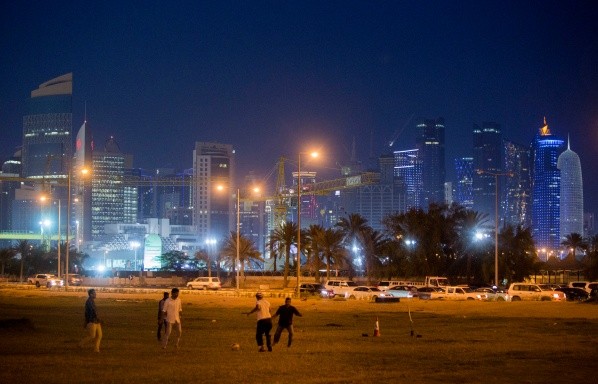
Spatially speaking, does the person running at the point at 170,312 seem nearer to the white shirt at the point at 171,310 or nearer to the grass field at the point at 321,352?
the white shirt at the point at 171,310

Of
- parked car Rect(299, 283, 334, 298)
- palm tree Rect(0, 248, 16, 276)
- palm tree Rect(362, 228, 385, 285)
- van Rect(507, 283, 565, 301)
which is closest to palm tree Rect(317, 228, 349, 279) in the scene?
palm tree Rect(362, 228, 385, 285)

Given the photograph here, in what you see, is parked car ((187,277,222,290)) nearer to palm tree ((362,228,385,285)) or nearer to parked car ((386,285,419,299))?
palm tree ((362,228,385,285))

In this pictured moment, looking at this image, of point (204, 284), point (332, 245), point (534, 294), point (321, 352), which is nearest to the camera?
point (321, 352)

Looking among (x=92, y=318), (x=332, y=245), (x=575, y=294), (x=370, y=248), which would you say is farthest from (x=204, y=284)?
(x=92, y=318)

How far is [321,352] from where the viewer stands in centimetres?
2291

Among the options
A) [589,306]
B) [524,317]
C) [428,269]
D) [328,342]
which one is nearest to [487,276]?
[428,269]

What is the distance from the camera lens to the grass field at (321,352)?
1811 centimetres

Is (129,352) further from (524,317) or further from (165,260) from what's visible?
(165,260)

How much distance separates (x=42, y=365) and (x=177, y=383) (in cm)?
426

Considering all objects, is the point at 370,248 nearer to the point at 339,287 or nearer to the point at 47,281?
the point at 339,287

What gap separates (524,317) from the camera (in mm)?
38875

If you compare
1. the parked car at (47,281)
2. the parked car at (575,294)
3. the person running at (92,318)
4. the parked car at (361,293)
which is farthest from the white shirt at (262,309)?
the parked car at (47,281)

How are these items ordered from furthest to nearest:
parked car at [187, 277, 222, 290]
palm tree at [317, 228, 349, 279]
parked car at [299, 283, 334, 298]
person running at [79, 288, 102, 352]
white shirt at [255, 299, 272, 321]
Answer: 1. palm tree at [317, 228, 349, 279]
2. parked car at [187, 277, 222, 290]
3. parked car at [299, 283, 334, 298]
4. white shirt at [255, 299, 272, 321]
5. person running at [79, 288, 102, 352]

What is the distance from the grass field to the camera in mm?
18109
